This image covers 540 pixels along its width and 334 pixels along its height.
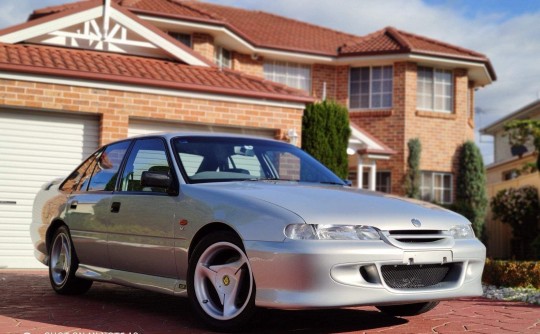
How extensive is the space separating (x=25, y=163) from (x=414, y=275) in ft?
25.3

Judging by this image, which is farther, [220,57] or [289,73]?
[289,73]

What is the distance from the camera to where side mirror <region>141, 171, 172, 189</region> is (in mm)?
5457

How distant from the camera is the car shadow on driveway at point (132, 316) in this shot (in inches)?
198

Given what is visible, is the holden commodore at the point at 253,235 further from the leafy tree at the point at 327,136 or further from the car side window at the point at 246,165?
the leafy tree at the point at 327,136

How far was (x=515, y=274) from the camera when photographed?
9.12m

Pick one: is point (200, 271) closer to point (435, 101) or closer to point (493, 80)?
point (435, 101)

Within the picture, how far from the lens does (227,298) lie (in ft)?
16.1

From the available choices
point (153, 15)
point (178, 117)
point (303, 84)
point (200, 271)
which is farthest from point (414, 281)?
point (303, 84)

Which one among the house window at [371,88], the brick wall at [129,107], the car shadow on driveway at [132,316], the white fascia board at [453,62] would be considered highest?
the white fascia board at [453,62]

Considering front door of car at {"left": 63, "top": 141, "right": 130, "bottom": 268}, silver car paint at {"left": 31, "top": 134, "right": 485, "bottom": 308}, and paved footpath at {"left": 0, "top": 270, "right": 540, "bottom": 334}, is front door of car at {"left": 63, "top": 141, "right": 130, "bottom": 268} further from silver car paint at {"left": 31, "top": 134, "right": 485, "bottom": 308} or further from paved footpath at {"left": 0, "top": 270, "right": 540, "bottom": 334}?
paved footpath at {"left": 0, "top": 270, "right": 540, "bottom": 334}

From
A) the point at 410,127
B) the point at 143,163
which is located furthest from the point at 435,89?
the point at 143,163

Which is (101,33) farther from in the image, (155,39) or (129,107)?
(129,107)

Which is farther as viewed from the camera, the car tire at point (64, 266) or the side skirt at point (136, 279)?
the car tire at point (64, 266)

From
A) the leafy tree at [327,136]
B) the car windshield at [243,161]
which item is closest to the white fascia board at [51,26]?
the leafy tree at [327,136]
